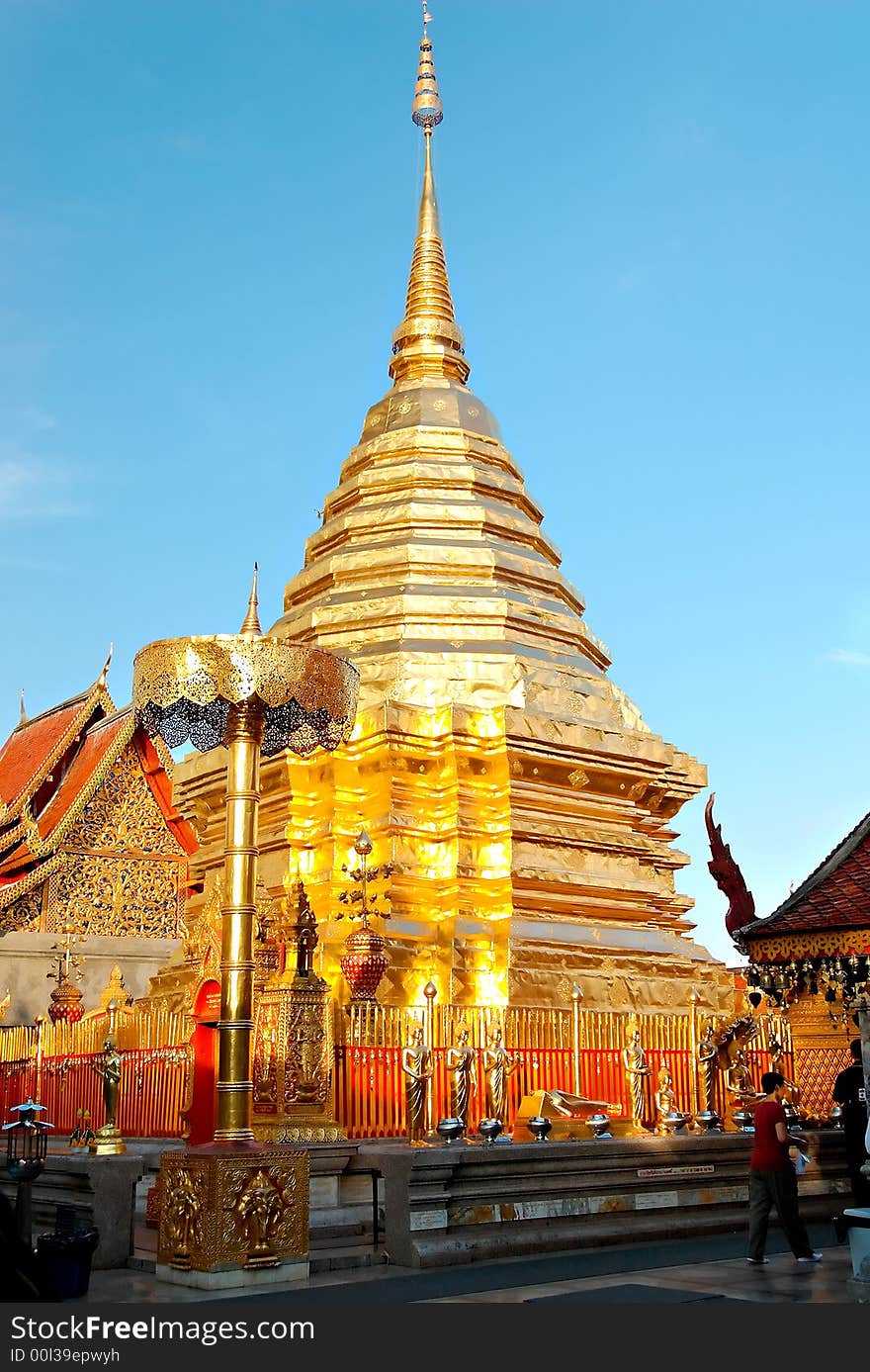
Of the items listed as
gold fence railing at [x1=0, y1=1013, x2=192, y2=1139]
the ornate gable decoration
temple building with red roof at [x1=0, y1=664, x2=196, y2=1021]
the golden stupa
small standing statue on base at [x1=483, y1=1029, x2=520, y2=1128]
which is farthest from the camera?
the ornate gable decoration

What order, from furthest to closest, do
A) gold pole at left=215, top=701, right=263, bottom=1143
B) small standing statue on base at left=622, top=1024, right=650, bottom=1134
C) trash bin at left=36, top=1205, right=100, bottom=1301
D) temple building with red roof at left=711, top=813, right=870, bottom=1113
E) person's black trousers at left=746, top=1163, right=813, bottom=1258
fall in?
temple building with red roof at left=711, top=813, right=870, bottom=1113, small standing statue on base at left=622, top=1024, right=650, bottom=1134, person's black trousers at left=746, top=1163, right=813, bottom=1258, gold pole at left=215, top=701, right=263, bottom=1143, trash bin at left=36, top=1205, right=100, bottom=1301

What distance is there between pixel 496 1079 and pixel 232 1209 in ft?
10.4

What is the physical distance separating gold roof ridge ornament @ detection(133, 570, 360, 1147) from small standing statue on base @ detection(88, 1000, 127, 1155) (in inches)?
58.6

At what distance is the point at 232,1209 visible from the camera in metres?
6.90

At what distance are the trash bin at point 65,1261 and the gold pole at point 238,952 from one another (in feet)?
3.04

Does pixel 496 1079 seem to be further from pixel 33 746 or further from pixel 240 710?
pixel 33 746

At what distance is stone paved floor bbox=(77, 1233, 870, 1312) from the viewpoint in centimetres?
659

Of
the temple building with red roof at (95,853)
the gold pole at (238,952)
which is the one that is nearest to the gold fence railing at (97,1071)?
the gold pole at (238,952)

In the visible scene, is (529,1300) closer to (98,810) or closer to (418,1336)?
(418,1336)

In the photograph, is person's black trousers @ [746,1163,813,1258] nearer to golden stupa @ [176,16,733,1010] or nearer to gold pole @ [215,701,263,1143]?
gold pole @ [215,701,263,1143]

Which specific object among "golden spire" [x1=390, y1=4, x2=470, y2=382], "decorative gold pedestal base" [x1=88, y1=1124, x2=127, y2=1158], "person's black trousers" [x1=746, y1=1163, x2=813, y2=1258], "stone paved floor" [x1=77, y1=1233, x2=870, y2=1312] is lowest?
"stone paved floor" [x1=77, y1=1233, x2=870, y2=1312]

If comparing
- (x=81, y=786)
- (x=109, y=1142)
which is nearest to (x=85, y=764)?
(x=81, y=786)

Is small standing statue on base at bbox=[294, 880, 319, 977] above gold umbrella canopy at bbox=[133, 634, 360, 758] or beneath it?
beneath

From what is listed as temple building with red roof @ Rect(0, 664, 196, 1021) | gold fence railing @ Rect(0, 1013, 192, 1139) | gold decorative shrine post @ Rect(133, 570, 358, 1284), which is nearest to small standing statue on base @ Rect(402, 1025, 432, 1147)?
gold decorative shrine post @ Rect(133, 570, 358, 1284)
